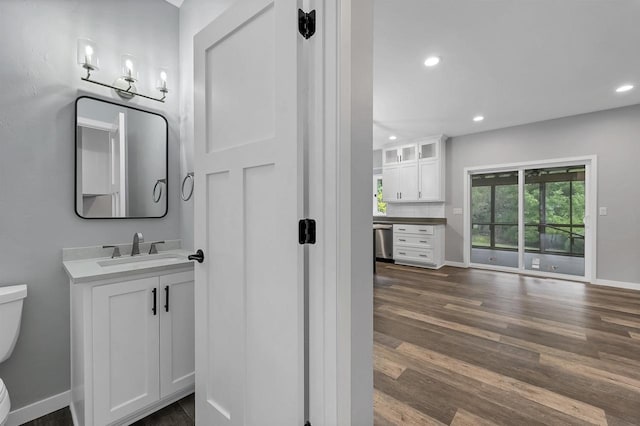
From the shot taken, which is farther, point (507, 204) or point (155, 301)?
point (507, 204)

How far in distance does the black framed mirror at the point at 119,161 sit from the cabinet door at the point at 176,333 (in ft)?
2.36

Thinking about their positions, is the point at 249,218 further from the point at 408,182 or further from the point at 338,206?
the point at 408,182

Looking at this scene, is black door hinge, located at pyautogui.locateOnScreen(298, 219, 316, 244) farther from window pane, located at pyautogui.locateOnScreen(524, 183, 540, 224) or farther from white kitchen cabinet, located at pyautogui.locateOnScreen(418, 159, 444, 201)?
window pane, located at pyautogui.locateOnScreen(524, 183, 540, 224)

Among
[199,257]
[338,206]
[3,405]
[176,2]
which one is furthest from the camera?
[176,2]

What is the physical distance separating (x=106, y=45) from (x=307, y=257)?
6.80 ft

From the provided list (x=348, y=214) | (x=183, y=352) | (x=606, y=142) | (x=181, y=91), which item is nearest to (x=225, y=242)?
(x=348, y=214)

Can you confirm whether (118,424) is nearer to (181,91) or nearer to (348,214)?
(348,214)

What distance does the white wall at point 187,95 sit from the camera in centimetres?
200

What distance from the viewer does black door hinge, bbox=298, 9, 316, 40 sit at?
3.05 feet

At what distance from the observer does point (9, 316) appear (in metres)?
1.33

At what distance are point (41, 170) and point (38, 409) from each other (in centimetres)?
137

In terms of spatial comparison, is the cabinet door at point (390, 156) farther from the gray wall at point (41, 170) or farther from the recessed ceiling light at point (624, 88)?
the gray wall at point (41, 170)

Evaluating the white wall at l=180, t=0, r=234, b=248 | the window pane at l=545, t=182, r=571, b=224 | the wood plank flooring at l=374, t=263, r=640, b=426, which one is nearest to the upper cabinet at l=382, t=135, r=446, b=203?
the window pane at l=545, t=182, r=571, b=224

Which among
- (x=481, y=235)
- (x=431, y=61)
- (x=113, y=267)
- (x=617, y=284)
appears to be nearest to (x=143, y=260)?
(x=113, y=267)
